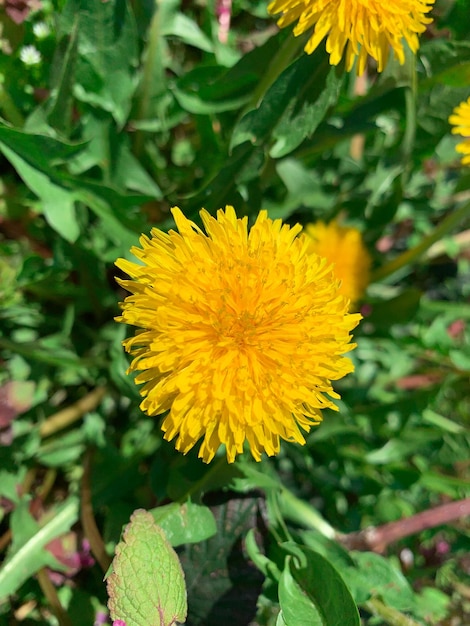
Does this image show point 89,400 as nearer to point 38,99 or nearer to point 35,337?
point 35,337

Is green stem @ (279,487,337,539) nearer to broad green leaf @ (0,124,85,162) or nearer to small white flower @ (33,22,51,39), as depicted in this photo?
broad green leaf @ (0,124,85,162)

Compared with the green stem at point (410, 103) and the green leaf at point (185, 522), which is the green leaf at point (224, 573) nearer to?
the green leaf at point (185, 522)

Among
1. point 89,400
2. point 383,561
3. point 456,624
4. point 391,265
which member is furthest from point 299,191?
point 456,624

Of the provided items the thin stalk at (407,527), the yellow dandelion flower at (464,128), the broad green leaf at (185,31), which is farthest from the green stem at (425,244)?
the broad green leaf at (185,31)

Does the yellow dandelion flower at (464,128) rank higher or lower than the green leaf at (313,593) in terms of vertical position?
higher

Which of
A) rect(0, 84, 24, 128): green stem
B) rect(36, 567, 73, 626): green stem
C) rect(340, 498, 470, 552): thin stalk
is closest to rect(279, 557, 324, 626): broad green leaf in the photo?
rect(340, 498, 470, 552): thin stalk

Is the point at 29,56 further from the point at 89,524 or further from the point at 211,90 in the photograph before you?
the point at 89,524
